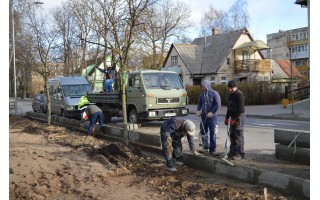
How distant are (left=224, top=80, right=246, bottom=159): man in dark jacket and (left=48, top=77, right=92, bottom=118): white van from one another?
1174cm

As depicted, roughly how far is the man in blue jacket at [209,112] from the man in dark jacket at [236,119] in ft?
2.20

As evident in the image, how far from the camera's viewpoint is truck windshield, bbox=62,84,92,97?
1892 cm

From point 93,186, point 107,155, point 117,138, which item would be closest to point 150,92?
point 117,138

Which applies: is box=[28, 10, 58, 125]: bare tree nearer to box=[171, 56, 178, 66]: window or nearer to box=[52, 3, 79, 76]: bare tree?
box=[52, 3, 79, 76]: bare tree

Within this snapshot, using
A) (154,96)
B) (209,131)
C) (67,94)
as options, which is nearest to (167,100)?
(154,96)

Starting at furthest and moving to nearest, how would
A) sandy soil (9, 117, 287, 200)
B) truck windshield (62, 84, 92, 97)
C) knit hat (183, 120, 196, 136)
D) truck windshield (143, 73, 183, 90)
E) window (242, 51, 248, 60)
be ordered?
window (242, 51, 248, 60) → truck windshield (62, 84, 92, 97) → truck windshield (143, 73, 183, 90) → knit hat (183, 120, 196, 136) → sandy soil (9, 117, 287, 200)

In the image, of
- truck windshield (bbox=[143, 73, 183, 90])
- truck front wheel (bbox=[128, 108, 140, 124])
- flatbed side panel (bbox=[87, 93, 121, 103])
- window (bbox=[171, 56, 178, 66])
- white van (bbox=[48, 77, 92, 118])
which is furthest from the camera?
window (bbox=[171, 56, 178, 66])

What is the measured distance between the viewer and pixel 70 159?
854cm

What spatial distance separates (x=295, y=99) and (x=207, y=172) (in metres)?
22.7

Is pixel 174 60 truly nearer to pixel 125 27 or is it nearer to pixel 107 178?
pixel 125 27

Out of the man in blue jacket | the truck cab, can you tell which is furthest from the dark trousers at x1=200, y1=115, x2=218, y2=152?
the truck cab

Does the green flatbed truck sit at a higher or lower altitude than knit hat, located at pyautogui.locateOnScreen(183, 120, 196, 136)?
higher

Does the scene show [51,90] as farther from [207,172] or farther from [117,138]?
[207,172]
